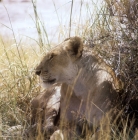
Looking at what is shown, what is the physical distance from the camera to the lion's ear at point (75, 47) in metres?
4.26

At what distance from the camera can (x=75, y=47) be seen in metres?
4.30

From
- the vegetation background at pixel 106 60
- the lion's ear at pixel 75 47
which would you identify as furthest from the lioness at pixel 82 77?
the vegetation background at pixel 106 60

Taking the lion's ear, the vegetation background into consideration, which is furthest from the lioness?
the vegetation background

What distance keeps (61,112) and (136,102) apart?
634mm

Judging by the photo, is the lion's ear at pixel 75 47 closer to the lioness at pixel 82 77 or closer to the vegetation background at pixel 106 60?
the lioness at pixel 82 77

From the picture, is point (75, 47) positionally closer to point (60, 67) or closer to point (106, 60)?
point (60, 67)

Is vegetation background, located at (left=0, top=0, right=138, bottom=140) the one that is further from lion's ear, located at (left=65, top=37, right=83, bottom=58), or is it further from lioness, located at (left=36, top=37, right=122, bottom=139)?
lion's ear, located at (left=65, top=37, right=83, bottom=58)

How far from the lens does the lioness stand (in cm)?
426

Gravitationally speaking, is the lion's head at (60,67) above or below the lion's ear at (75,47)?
below

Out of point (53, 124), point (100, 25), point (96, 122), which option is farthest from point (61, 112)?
point (100, 25)

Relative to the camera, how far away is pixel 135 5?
14.5ft

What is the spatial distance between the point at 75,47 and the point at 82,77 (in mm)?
249

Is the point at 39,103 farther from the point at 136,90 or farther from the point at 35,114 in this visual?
the point at 136,90

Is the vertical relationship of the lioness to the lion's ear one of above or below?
below
